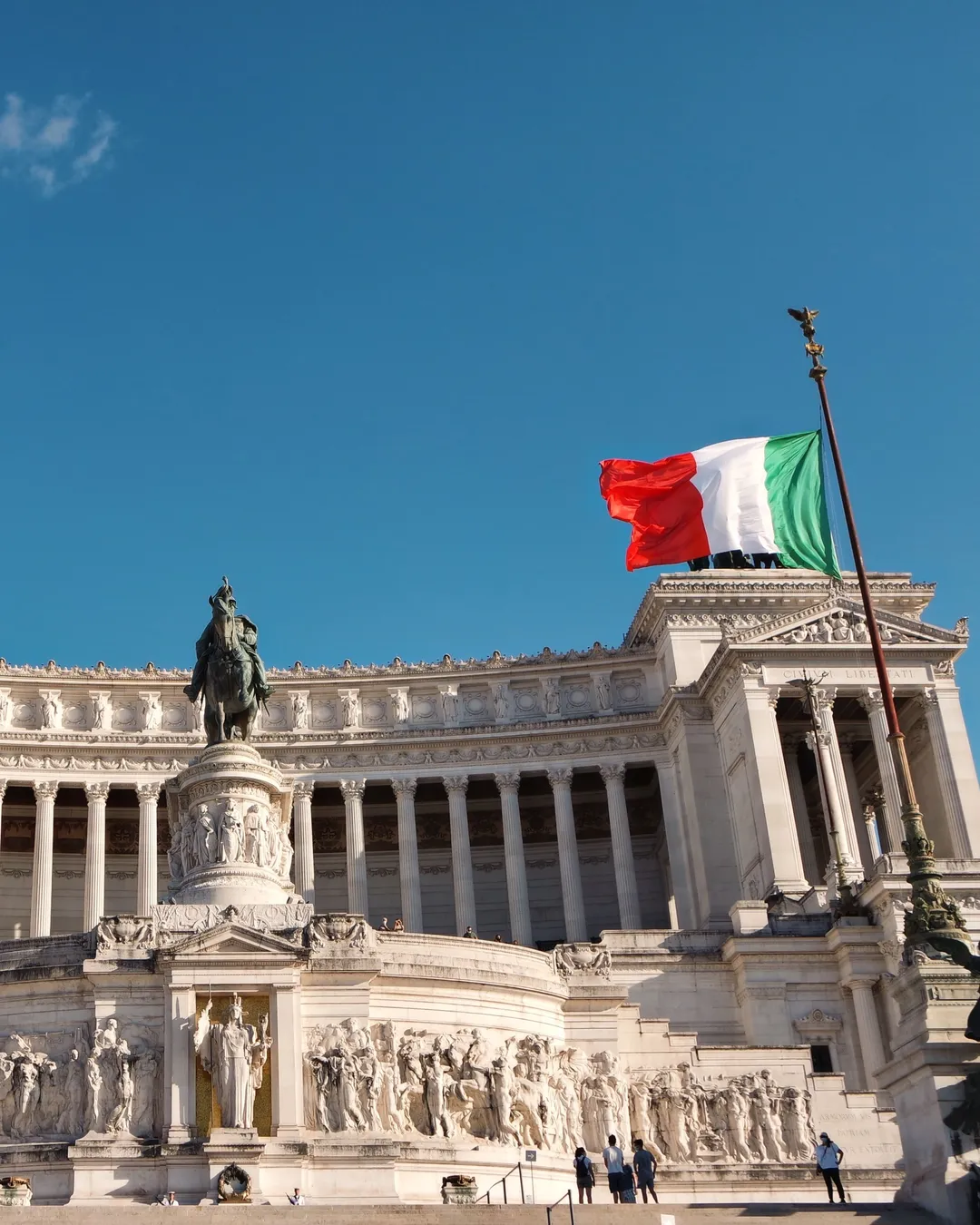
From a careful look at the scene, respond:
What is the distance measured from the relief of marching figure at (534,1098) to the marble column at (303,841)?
35097 mm

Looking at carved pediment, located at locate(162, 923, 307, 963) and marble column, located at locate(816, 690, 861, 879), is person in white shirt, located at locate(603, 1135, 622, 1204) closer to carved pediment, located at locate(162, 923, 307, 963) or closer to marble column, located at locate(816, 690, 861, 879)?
carved pediment, located at locate(162, 923, 307, 963)

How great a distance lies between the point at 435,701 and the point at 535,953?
124 ft

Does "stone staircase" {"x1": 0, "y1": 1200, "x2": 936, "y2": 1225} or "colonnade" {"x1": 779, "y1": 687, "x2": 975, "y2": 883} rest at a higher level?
"colonnade" {"x1": 779, "y1": 687, "x2": 975, "y2": 883}

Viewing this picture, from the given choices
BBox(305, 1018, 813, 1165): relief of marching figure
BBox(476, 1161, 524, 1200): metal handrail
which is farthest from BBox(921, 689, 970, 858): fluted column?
BBox(476, 1161, 524, 1200): metal handrail

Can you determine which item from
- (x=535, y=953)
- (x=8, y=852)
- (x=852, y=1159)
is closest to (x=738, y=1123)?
(x=852, y=1159)

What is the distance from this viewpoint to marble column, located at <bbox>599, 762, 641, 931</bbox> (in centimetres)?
7206

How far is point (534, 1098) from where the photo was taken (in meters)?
37.2

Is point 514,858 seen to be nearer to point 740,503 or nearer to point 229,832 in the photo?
point 740,503

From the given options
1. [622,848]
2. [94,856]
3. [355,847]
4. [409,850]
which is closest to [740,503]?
[622,848]

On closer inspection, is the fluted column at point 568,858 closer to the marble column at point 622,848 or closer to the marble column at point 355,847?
the marble column at point 622,848

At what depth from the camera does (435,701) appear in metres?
77.7

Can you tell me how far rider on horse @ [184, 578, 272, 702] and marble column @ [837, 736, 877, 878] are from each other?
114 ft

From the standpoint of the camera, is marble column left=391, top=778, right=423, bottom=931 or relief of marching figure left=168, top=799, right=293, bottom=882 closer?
relief of marching figure left=168, top=799, right=293, bottom=882

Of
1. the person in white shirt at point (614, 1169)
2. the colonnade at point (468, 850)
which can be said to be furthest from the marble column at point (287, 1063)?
the colonnade at point (468, 850)
